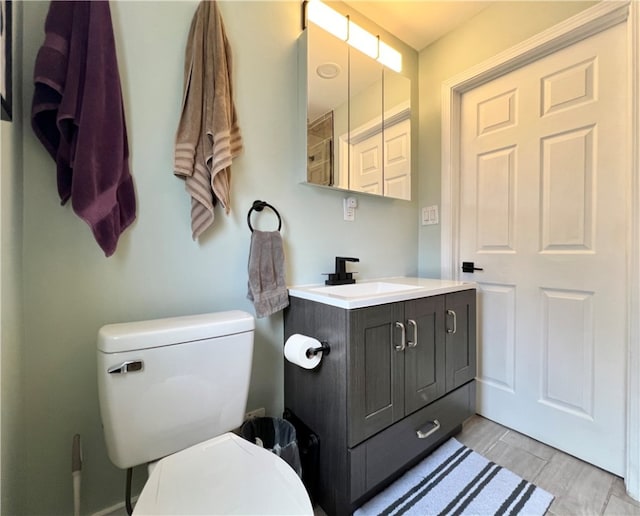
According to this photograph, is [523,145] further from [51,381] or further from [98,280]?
[51,381]

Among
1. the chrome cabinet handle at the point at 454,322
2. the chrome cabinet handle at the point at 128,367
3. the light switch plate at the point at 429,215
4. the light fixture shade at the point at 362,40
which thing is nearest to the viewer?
the chrome cabinet handle at the point at 128,367

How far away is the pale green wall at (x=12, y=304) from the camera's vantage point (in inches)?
28.0

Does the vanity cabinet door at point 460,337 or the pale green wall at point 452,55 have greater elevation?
the pale green wall at point 452,55

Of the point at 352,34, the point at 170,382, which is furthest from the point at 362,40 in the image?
the point at 170,382

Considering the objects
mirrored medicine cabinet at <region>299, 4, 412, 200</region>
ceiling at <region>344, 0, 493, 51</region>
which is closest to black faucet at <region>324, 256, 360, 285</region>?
mirrored medicine cabinet at <region>299, 4, 412, 200</region>

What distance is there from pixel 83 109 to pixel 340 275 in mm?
1194

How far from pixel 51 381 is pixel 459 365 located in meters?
1.71

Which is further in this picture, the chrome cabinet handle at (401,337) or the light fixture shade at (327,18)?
the light fixture shade at (327,18)

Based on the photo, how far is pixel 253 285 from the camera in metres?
1.21

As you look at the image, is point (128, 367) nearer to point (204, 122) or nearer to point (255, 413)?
point (255, 413)

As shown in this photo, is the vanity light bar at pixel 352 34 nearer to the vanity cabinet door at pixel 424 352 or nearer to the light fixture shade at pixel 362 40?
the light fixture shade at pixel 362 40

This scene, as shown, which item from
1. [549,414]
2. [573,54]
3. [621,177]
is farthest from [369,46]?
[549,414]

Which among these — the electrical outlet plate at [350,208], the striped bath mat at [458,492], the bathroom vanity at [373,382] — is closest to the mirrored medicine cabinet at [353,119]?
the electrical outlet plate at [350,208]

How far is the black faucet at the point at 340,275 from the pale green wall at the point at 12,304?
3.74 ft
